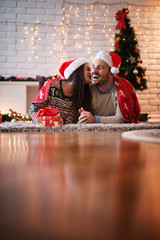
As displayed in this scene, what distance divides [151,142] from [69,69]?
1.62 meters

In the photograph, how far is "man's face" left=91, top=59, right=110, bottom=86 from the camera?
80.4 inches

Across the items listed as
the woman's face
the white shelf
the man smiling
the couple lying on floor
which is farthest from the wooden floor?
the white shelf

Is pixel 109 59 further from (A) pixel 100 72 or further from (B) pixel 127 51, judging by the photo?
(B) pixel 127 51

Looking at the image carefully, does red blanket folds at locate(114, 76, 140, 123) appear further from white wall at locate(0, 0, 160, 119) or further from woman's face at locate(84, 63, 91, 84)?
white wall at locate(0, 0, 160, 119)

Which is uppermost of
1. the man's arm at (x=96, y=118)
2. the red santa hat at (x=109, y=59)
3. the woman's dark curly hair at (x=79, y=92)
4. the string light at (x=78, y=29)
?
the string light at (x=78, y=29)

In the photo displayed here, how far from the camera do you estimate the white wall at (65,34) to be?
396cm

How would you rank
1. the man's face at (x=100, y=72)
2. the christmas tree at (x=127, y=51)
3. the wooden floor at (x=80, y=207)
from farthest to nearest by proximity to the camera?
the christmas tree at (x=127, y=51)
the man's face at (x=100, y=72)
the wooden floor at (x=80, y=207)

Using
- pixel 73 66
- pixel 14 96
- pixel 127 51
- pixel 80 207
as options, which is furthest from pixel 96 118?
pixel 14 96

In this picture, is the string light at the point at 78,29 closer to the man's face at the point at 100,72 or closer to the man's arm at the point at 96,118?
the man's face at the point at 100,72

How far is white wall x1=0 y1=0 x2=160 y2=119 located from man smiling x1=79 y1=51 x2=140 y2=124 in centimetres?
204

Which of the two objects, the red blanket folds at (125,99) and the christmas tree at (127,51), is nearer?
the red blanket folds at (125,99)

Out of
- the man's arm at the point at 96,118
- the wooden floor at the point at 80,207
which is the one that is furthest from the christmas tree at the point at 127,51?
the wooden floor at the point at 80,207

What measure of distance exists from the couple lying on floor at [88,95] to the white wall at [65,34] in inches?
80.6

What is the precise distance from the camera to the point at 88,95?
6.48 feet
